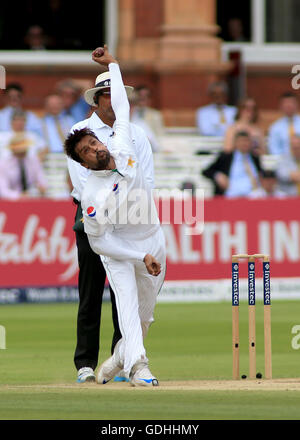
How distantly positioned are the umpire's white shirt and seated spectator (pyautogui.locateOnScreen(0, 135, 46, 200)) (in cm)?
754

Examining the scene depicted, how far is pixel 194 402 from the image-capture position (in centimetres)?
871

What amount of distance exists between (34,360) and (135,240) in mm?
2629

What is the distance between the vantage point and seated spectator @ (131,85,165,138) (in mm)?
19562

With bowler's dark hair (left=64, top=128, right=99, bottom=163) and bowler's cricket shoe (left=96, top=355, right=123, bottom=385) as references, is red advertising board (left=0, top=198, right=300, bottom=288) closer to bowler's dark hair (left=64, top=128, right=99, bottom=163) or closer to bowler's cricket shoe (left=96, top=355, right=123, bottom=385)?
bowler's cricket shoe (left=96, top=355, right=123, bottom=385)

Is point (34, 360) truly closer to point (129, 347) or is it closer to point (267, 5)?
point (129, 347)

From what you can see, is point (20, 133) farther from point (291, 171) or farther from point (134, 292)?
point (134, 292)

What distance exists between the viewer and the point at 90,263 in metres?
10.4

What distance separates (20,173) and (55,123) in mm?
1262

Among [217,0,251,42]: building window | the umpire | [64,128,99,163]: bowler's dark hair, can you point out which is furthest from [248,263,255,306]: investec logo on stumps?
[217,0,251,42]: building window

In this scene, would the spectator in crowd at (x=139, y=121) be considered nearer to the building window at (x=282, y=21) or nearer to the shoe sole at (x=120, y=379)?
the building window at (x=282, y=21)

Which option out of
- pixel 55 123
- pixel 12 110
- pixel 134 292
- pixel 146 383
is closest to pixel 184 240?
pixel 55 123

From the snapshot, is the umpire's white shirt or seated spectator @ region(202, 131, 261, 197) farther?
seated spectator @ region(202, 131, 261, 197)

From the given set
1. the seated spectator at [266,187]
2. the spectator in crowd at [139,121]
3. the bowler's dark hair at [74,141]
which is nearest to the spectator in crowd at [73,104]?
the spectator in crowd at [139,121]
